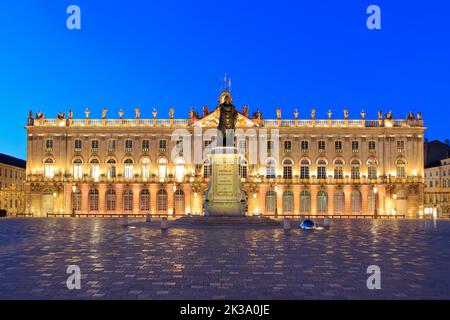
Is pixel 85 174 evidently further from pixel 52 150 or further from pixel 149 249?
pixel 149 249

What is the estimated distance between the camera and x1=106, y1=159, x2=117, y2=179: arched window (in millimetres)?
66438

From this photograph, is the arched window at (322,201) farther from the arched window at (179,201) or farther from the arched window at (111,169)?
the arched window at (111,169)

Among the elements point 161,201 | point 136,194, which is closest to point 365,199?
point 161,201

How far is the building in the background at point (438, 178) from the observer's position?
247ft

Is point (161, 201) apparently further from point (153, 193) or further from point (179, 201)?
point (179, 201)

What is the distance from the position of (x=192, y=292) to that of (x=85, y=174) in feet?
194

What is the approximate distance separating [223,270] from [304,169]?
5499 centimetres

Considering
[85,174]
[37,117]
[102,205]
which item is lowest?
[102,205]

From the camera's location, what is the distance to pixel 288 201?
65750 millimetres

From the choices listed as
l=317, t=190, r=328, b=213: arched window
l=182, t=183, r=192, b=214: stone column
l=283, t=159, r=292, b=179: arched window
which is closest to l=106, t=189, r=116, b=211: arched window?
l=182, t=183, r=192, b=214: stone column

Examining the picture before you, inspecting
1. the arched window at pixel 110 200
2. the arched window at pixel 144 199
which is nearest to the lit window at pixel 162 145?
the arched window at pixel 144 199

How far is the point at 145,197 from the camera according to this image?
2606 inches

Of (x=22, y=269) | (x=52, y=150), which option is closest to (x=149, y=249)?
(x=22, y=269)

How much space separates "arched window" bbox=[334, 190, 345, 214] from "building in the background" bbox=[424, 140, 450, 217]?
13.0 metres
